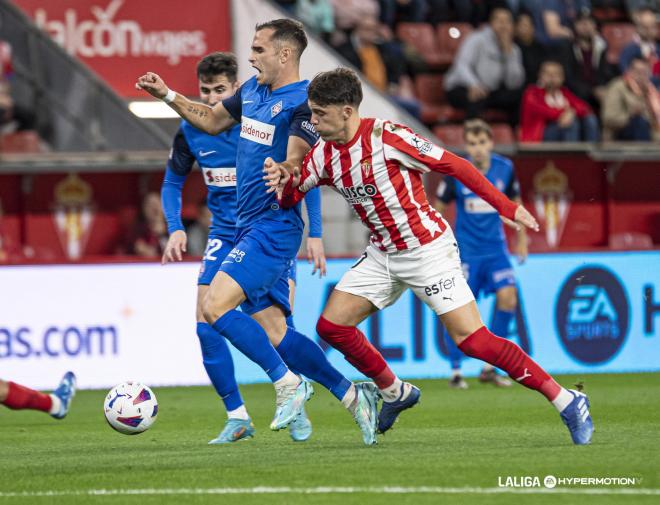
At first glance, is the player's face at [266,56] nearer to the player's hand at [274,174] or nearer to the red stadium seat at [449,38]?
the player's hand at [274,174]

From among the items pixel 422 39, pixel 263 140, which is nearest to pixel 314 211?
pixel 263 140

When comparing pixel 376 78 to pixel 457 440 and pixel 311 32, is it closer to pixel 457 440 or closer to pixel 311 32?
pixel 311 32

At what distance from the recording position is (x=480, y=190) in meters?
6.82

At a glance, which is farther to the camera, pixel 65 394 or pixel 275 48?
pixel 65 394

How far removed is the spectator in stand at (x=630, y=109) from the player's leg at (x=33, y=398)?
10.6 meters

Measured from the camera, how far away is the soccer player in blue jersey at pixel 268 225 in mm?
7207

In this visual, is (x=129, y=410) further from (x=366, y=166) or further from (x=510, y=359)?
(x=510, y=359)

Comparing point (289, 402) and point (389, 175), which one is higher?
point (389, 175)

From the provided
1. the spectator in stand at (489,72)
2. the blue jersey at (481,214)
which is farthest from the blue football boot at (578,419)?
the spectator in stand at (489,72)

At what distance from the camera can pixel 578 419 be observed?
271 inches

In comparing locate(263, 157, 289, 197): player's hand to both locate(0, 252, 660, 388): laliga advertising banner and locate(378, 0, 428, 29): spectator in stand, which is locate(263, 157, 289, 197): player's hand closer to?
locate(0, 252, 660, 388): laliga advertising banner

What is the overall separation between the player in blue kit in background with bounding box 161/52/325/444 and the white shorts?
1.83 feet

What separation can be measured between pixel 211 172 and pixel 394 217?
1.74 metres

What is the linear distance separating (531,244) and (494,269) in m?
4.33
